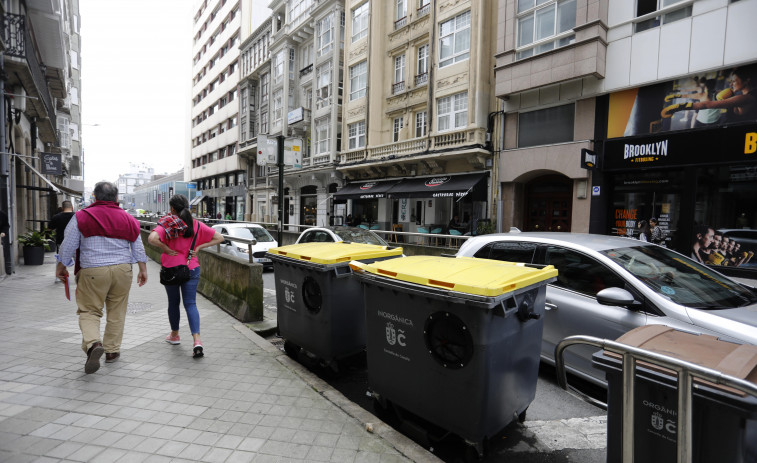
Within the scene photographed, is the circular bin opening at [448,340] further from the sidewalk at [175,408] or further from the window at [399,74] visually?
the window at [399,74]

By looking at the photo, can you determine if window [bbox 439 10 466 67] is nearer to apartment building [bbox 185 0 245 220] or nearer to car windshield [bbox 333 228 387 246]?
car windshield [bbox 333 228 387 246]

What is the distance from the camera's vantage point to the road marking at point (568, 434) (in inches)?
120

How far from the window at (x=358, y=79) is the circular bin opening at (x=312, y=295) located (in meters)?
21.8

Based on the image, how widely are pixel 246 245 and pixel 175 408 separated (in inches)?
382

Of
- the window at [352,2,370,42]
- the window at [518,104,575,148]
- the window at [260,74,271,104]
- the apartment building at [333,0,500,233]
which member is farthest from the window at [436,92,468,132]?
the window at [260,74,271,104]

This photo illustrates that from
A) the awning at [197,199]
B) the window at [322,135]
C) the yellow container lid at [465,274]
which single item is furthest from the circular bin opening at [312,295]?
the awning at [197,199]

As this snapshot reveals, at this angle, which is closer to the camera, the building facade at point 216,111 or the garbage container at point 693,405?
the garbage container at point 693,405

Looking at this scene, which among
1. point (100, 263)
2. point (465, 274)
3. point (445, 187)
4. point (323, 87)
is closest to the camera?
point (465, 274)

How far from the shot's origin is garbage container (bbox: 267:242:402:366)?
4.01 metres

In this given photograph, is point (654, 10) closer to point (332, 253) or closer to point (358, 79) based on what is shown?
point (332, 253)

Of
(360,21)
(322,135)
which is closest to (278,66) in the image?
(322,135)

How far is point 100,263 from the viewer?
3848 millimetres

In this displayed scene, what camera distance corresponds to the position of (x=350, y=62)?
24.9 meters

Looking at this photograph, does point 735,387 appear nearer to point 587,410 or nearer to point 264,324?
point 587,410
